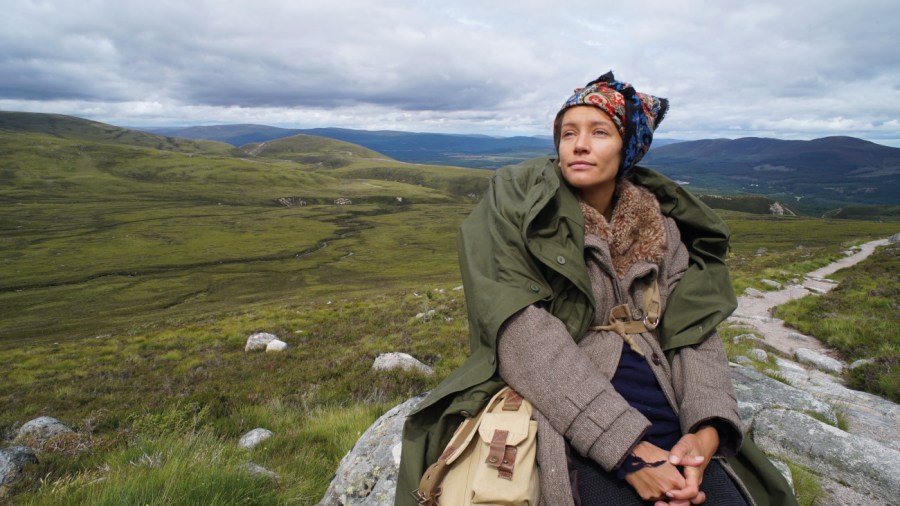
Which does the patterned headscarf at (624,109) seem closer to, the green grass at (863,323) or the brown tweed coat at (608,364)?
the brown tweed coat at (608,364)

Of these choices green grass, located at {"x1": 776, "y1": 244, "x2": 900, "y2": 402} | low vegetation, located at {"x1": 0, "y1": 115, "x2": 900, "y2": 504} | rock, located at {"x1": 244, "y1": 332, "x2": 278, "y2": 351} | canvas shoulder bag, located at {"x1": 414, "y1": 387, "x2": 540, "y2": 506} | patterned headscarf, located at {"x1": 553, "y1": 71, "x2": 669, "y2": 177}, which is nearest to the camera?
canvas shoulder bag, located at {"x1": 414, "y1": 387, "x2": 540, "y2": 506}

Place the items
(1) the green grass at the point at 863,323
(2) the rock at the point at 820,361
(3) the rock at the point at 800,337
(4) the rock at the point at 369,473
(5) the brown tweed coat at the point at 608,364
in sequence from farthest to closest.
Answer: (3) the rock at the point at 800,337 < (2) the rock at the point at 820,361 < (1) the green grass at the point at 863,323 < (4) the rock at the point at 369,473 < (5) the brown tweed coat at the point at 608,364

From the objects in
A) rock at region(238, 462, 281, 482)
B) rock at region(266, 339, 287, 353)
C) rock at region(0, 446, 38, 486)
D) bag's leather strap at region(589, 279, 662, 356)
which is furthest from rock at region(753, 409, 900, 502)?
rock at region(266, 339, 287, 353)

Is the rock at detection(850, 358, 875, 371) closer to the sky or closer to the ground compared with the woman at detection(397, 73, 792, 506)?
closer to the ground

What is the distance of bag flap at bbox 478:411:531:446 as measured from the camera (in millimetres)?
2432

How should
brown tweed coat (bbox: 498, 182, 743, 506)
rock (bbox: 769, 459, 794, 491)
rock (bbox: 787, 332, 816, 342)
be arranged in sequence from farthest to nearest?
1. rock (bbox: 787, 332, 816, 342)
2. rock (bbox: 769, 459, 794, 491)
3. brown tweed coat (bbox: 498, 182, 743, 506)

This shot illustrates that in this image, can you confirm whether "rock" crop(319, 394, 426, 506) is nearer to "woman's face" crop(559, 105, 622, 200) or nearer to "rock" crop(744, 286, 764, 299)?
"woman's face" crop(559, 105, 622, 200)

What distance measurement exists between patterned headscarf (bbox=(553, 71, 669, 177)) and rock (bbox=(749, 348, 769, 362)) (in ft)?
23.8

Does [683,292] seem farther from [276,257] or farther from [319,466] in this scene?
[276,257]

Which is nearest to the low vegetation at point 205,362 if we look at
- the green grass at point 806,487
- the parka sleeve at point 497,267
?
the parka sleeve at point 497,267

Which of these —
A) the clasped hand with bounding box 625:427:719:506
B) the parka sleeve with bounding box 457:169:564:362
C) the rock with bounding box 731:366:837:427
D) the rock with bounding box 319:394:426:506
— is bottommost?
the rock with bounding box 319:394:426:506

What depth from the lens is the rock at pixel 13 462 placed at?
4.29 m

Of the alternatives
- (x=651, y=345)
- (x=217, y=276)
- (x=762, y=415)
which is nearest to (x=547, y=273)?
(x=651, y=345)

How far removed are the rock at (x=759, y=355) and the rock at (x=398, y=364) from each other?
21.4ft
